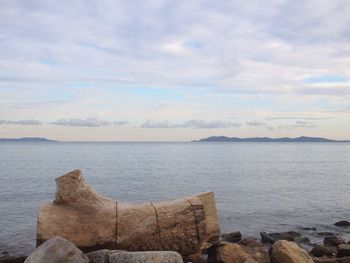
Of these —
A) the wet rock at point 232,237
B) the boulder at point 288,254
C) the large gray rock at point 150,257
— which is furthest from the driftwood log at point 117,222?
the wet rock at point 232,237

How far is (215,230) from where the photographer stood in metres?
11.8

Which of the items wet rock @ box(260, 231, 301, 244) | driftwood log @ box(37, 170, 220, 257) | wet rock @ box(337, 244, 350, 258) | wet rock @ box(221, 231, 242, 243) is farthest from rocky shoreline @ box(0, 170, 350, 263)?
wet rock @ box(260, 231, 301, 244)

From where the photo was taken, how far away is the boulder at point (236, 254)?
37.9 ft

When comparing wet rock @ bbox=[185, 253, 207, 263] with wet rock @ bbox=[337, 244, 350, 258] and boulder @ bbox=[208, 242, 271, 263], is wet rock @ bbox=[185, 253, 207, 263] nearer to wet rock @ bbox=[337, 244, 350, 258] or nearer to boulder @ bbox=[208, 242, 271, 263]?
boulder @ bbox=[208, 242, 271, 263]

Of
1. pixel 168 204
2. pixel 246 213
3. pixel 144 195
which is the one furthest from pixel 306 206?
pixel 168 204

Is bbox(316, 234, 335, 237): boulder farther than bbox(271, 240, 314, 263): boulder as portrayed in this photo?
Yes

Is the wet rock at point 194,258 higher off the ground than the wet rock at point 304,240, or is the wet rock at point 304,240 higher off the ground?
the wet rock at point 194,258

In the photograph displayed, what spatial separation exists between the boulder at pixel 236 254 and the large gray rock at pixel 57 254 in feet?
14.9

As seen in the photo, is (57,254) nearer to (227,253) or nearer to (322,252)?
(227,253)

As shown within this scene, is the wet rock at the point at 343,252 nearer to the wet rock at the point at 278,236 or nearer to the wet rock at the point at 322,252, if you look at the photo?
the wet rock at the point at 322,252

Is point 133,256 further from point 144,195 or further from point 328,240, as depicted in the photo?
point 144,195

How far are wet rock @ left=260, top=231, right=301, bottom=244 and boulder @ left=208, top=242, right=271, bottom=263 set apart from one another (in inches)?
224

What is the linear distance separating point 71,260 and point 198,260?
4.35 metres

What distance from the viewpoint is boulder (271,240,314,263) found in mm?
11062
